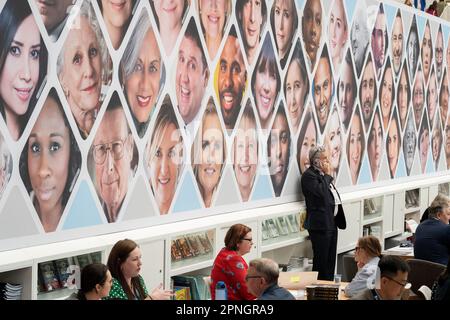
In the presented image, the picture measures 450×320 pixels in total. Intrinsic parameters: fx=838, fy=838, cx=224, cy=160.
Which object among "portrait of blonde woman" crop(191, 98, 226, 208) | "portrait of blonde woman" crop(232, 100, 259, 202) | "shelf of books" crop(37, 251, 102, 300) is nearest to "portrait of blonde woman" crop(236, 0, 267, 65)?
"portrait of blonde woman" crop(232, 100, 259, 202)

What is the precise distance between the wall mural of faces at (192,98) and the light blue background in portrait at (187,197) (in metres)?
0.03

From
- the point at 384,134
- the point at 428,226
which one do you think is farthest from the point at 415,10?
the point at 428,226

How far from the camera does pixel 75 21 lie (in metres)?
6.31

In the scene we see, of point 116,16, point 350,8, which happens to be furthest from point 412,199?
point 116,16

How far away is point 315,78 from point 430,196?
4.47m

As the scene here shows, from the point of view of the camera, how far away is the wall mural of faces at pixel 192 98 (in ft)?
19.8

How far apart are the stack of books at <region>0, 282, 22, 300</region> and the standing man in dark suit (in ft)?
15.2

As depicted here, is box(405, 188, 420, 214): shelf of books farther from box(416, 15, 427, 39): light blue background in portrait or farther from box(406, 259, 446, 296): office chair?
box(406, 259, 446, 296): office chair

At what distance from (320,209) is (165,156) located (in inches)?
107

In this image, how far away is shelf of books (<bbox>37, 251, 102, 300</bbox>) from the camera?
6023 mm

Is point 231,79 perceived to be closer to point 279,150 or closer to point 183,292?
point 279,150

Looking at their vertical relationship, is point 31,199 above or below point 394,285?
above
